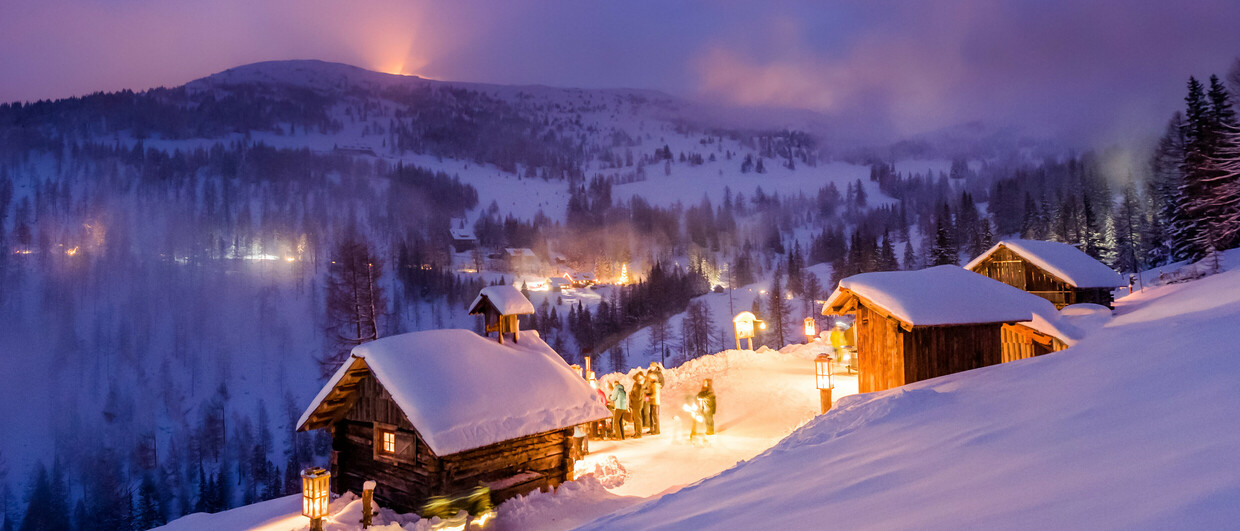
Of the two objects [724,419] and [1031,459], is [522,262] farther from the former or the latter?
[1031,459]

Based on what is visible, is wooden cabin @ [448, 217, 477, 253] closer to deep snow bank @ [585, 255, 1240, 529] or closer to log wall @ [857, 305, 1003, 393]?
log wall @ [857, 305, 1003, 393]

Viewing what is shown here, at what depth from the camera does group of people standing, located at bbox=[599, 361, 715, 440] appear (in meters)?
16.8

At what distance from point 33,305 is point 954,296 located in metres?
128

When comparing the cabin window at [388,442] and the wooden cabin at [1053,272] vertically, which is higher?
the wooden cabin at [1053,272]

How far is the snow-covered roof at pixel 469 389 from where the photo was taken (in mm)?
11172

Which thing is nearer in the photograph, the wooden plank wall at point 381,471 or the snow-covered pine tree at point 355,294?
the wooden plank wall at point 381,471

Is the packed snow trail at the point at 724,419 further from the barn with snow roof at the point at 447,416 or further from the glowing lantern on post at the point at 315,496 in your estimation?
the glowing lantern on post at the point at 315,496

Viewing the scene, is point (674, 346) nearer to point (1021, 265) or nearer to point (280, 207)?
point (1021, 265)

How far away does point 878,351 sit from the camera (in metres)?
15.3

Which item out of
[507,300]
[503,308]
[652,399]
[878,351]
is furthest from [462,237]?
[878,351]

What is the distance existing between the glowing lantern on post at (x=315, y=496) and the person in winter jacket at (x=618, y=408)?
8.84 meters

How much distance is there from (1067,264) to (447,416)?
117ft

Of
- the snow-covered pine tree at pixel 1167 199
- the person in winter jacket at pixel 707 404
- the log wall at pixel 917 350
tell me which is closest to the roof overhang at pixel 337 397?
the person in winter jacket at pixel 707 404

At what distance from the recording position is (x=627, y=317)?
84312 mm
